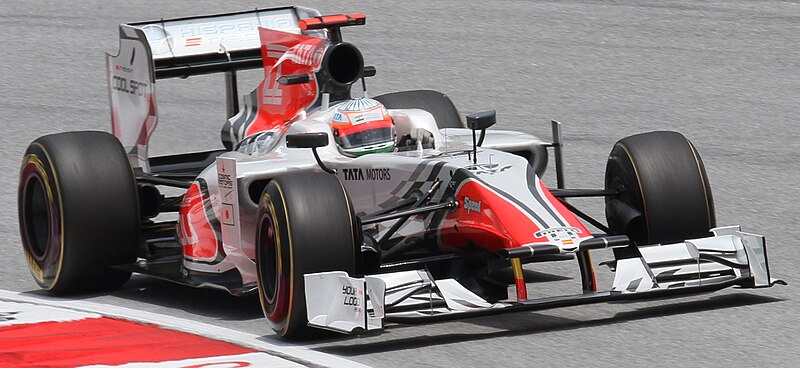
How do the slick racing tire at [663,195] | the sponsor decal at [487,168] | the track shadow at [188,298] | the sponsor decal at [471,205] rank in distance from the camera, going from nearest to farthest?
the sponsor decal at [471,205], the sponsor decal at [487,168], the slick racing tire at [663,195], the track shadow at [188,298]

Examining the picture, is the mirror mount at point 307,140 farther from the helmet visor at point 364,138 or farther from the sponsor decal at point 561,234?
the sponsor decal at point 561,234

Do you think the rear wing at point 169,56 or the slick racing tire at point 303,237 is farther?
the rear wing at point 169,56

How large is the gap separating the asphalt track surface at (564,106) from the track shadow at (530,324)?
0.05ft

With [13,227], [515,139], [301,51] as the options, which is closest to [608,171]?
[515,139]

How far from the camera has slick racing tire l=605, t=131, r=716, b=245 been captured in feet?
26.6

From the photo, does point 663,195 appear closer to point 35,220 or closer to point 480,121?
point 480,121

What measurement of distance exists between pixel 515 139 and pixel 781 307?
1781mm

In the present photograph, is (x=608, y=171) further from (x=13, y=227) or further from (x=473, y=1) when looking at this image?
(x=473, y=1)

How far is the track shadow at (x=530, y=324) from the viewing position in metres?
7.24

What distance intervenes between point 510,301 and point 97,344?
1943 millimetres

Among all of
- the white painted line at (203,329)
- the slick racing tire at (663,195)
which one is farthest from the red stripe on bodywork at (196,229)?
the slick racing tire at (663,195)

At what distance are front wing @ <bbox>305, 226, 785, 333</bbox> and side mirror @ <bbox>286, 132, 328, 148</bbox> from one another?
3.02 feet

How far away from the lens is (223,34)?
1041 cm

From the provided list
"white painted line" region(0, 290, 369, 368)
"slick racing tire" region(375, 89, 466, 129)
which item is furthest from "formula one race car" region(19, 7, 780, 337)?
"slick racing tire" region(375, 89, 466, 129)
